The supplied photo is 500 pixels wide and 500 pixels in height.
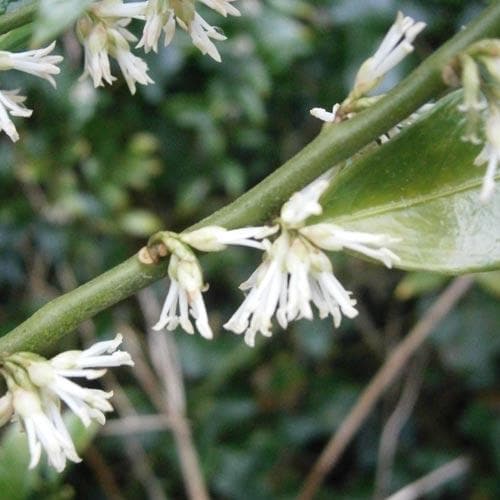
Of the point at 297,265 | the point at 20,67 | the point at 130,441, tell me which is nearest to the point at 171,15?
the point at 20,67

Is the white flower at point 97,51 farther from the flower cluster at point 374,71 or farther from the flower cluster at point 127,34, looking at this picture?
the flower cluster at point 374,71

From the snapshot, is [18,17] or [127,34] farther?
[127,34]

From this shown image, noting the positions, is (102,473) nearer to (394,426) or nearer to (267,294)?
(394,426)

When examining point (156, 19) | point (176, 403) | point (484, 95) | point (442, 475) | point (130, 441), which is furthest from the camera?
point (442, 475)

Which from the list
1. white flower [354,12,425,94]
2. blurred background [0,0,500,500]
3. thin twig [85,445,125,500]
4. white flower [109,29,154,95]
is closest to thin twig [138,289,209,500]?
blurred background [0,0,500,500]

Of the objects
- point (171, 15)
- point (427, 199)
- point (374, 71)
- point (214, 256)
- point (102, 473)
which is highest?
point (171, 15)

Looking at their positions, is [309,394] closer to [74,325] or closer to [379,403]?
[379,403]

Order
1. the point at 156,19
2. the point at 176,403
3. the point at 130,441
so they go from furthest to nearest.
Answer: the point at 130,441, the point at 176,403, the point at 156,19

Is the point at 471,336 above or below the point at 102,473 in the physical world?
below

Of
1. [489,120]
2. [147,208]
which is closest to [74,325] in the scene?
[489,120]
